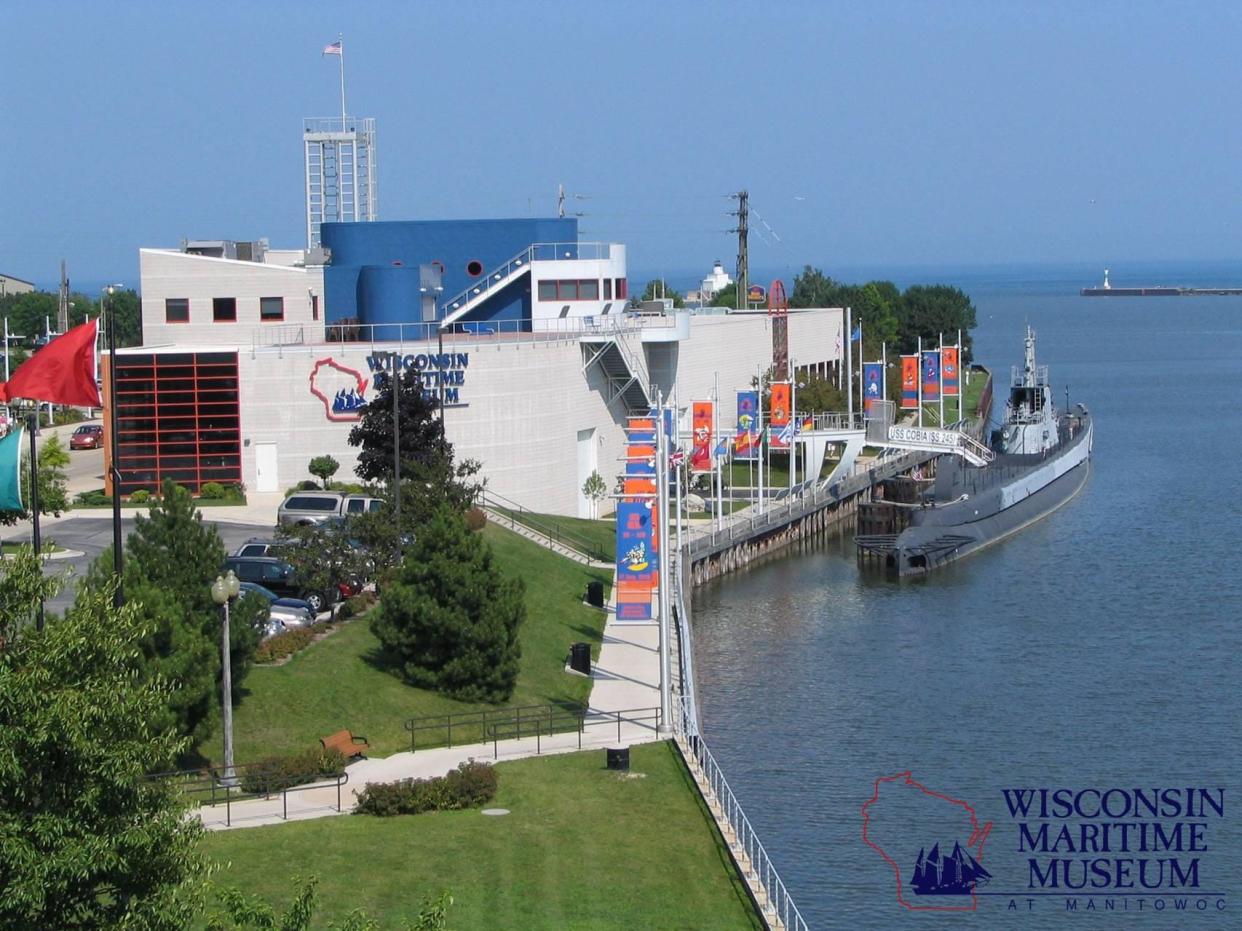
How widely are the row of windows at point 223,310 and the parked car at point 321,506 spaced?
18420mm

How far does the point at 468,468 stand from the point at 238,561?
12.5 meters

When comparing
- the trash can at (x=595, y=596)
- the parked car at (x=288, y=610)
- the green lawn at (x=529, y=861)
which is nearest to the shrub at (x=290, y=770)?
the green lawn at (x=529, y=861)

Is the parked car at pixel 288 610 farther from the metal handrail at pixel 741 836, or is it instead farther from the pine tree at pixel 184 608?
the metal handrail at pixel 741 836

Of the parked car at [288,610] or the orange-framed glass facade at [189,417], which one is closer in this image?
the parked car at [288,610]

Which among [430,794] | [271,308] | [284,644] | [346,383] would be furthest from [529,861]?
[271,308]

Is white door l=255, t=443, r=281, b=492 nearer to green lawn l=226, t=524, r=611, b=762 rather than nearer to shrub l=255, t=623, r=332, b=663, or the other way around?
green lawn l=226, t=524, r=611, b=762

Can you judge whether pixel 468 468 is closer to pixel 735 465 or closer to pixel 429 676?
pixel 429 676

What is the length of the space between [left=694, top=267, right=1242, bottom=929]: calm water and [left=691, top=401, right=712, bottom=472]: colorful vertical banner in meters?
4.99

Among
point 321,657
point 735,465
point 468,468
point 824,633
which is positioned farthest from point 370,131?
point 321,657

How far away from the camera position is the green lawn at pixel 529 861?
26844 mm

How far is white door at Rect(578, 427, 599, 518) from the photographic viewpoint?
248 feet

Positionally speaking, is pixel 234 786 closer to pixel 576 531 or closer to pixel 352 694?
pixel 352 694

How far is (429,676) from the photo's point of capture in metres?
40.3

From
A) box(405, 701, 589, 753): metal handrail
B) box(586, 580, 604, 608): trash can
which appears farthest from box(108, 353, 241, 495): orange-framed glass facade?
box(405, 701, 589, 753): metal handrail
